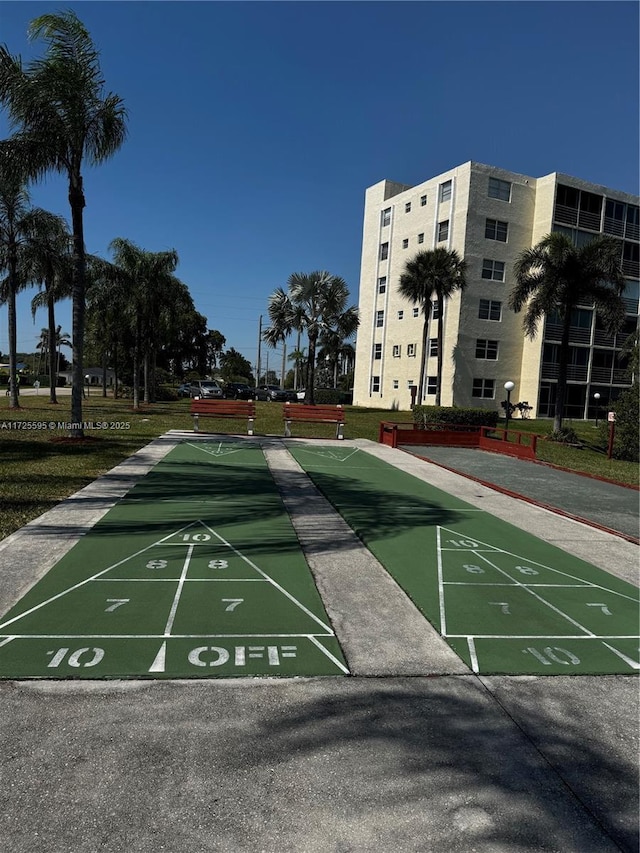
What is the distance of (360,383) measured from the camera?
4734 cm

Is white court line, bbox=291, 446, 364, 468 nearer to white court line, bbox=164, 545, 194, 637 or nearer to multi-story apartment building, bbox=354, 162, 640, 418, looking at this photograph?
white court line, bbox=164, 545, 194, 637

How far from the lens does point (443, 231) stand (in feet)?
129

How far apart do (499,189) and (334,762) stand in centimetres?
4110

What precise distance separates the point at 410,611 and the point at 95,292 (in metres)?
33.3

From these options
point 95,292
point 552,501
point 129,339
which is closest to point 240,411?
point 552,501

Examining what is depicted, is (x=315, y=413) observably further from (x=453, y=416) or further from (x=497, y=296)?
(x=497, y=296)

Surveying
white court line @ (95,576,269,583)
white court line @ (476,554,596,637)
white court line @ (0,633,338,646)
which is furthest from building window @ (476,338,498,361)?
white court line @ (0,633,338,646)

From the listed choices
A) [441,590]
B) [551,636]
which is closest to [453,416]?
[441,590]

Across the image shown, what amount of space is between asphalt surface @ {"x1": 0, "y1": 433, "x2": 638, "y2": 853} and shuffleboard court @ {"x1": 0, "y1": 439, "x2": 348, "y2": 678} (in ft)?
0.80

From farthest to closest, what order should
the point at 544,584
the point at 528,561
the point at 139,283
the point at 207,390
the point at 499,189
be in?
the point at 207,390 → the point at 499,189 → the point at 139,283 → the point at 528,561 → the point at 544,584

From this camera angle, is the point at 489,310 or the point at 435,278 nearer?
the point at 435,278

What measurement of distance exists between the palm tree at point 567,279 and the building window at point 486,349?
34.5 feet

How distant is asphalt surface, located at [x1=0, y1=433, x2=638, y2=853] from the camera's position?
2451 mm

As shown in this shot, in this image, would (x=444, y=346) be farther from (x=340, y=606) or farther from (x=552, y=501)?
(x=340, y=606)
